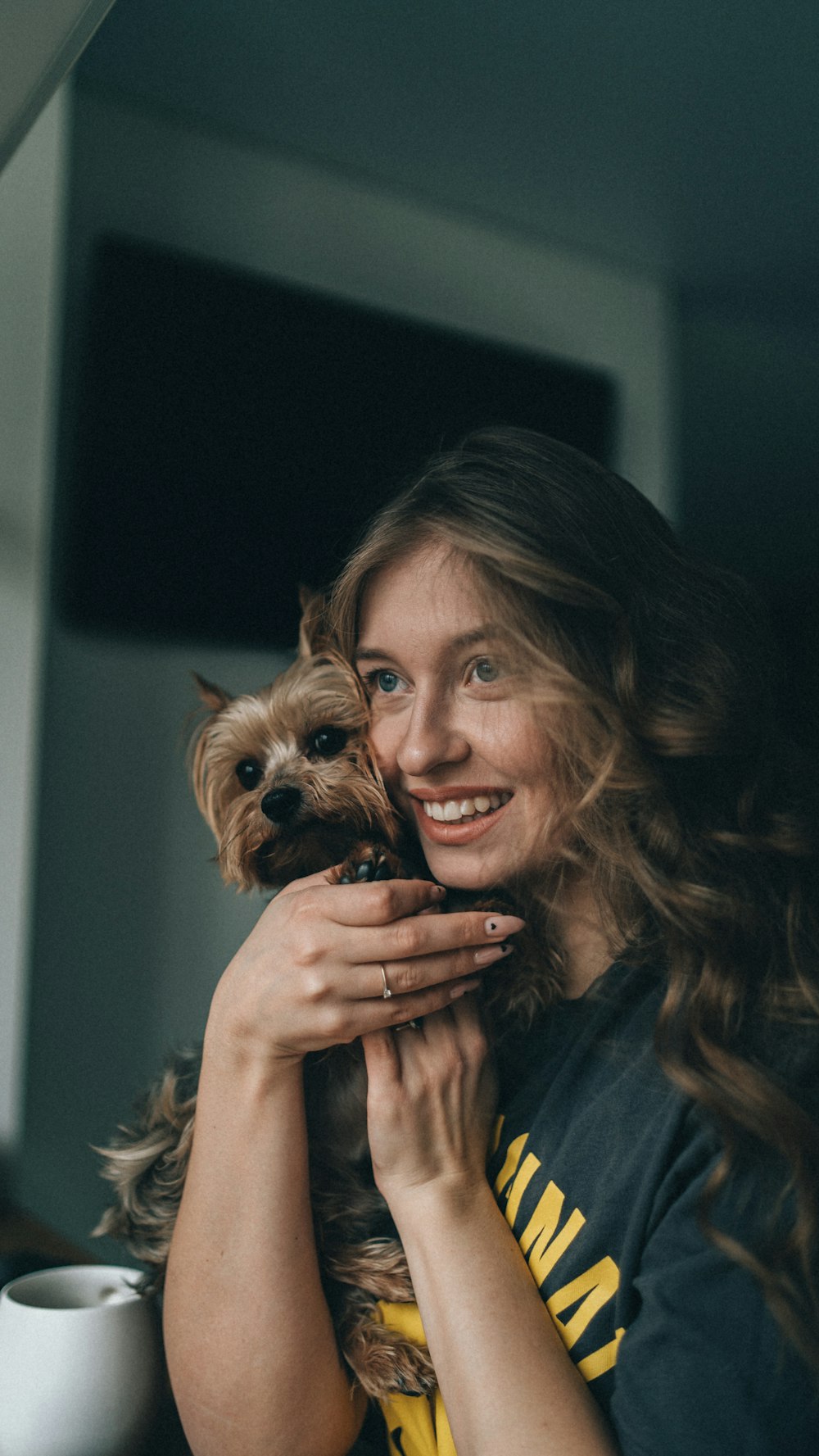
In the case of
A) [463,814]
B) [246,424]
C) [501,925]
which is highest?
[246,424]

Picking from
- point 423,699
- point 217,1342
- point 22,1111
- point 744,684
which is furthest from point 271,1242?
point 22,1111

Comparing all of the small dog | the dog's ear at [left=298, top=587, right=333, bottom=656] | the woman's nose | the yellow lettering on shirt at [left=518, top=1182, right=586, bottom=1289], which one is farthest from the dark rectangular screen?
the yellow lettering on shirt at [left=518, top=1182, right=586, bottom=1289]

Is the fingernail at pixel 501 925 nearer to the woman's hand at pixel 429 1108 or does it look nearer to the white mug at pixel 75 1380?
the woman's hand at pixel 429 1108

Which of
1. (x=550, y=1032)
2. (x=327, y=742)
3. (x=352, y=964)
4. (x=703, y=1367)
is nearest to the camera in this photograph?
(x=703, y=1367)

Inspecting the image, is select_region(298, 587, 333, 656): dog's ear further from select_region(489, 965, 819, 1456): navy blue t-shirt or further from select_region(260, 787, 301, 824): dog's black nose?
select_region(489, 965, 819, 1456): navy blue t-shirt

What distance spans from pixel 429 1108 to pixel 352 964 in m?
0.17

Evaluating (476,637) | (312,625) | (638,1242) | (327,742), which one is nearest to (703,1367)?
(638,1242)

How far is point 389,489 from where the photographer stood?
3.77 feet

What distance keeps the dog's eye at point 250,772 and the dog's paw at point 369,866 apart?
0.59 feet

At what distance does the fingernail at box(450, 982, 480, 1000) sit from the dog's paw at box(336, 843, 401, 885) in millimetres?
137

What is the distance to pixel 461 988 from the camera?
101 centimetres

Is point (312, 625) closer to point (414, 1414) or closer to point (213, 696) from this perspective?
point (213, 696)

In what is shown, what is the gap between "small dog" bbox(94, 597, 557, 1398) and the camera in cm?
113

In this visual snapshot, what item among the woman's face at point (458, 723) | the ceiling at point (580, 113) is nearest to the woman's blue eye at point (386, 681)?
the woman's face at point (458, 723)
